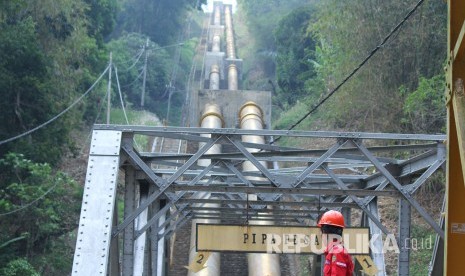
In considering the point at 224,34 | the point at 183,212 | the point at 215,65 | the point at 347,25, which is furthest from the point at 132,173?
the point at 224,34

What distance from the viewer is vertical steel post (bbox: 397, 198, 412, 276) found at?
42.7 ft

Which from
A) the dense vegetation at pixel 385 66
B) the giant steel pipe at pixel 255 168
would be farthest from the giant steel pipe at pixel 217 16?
the giant steel pipe at pixel 255 168

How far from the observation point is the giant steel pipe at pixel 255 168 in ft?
67.1

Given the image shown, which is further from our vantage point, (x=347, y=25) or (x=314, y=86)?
(x=314, y=86)

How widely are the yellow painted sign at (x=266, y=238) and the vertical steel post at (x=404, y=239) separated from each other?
1.06 meters

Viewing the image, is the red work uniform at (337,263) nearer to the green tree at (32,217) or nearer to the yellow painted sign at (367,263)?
the yellow painted sign at (367,263)

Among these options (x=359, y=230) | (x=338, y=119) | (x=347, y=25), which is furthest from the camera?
(x=338, y=119)

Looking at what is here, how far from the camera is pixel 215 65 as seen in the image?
176 ft

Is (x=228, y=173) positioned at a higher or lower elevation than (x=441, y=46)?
lower

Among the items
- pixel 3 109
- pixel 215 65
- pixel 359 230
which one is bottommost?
pixel 359 230

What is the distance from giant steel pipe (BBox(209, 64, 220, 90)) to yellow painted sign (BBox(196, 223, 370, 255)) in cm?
3567

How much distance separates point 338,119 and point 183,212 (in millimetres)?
15809

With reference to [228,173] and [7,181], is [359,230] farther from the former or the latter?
[7,181]

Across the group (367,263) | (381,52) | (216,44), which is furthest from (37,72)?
(216,44)
